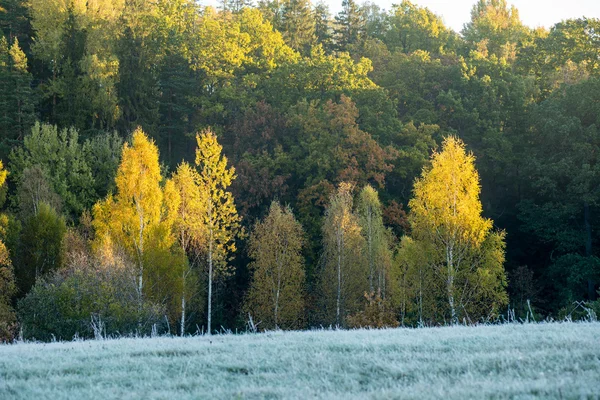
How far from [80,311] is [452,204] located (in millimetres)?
13858

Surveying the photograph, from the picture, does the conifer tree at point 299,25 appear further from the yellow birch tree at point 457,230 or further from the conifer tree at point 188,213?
the yellow birch tree at point 457,230

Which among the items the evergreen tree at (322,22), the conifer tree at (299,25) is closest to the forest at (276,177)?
the conifer tree at (299,25)

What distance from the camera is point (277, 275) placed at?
33.3m

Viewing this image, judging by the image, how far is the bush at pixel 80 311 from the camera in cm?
2150

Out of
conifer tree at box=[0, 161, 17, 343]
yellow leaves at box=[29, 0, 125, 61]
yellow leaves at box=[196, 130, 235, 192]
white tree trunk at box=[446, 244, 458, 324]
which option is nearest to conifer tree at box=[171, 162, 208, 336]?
yellow leaves at box=[196, 130, 235, 192]

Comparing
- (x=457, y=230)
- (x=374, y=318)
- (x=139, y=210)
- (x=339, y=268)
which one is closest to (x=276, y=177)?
(x=339, y=268)

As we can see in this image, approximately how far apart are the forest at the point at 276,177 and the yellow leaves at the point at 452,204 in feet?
0.28

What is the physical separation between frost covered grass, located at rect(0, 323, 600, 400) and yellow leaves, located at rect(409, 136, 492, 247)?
14584 mm

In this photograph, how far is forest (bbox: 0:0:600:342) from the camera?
26.0 m

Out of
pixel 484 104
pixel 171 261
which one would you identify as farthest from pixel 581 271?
pixel 171 261

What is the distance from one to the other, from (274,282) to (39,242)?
11.4m

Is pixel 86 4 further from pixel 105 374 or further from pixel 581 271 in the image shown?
pixel 105 374

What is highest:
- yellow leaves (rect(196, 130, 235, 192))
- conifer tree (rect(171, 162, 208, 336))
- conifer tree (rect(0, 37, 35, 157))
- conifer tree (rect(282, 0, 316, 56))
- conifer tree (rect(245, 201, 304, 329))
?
conifer tree (rect(282, 0, 316, 56))

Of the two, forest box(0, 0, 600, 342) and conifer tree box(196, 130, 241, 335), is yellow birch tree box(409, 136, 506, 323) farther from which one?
conifer tree box(196, 130, 241, 335)
